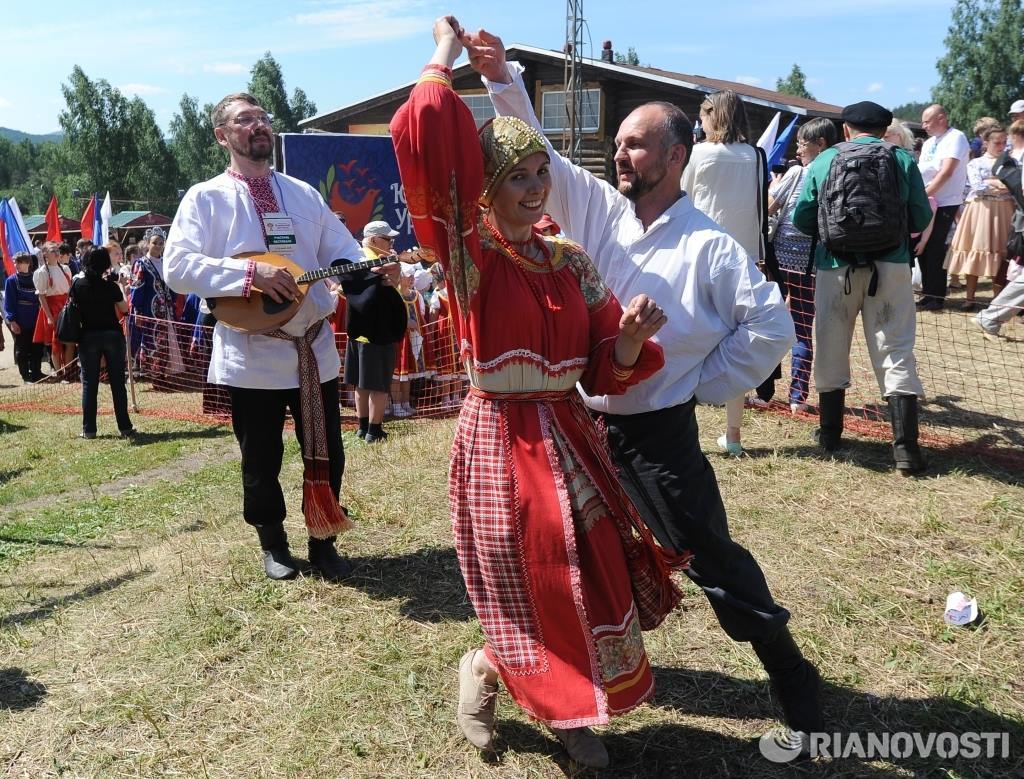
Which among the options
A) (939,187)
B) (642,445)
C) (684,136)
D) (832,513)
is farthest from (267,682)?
(939,187)

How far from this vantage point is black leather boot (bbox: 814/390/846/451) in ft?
17.8

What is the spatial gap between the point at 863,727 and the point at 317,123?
2354 centimetres

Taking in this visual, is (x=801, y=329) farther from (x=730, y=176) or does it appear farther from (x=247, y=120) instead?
(x=247, y=120)

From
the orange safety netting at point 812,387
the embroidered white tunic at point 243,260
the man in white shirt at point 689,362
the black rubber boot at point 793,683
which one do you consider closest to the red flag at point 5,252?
the orange safety netting at point 812,387

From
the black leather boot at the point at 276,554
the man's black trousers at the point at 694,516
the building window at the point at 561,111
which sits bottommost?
the black leather boot at the point at 276,554

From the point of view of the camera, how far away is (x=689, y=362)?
257 centimetres

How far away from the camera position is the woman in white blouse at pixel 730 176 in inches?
205

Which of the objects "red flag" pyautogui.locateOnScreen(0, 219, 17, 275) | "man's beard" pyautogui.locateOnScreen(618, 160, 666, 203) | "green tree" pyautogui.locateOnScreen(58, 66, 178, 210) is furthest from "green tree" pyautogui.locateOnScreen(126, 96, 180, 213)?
"man's beard" pyautogui.locateOnScreen(618, 160, 666, 203)

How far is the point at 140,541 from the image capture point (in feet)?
16.7

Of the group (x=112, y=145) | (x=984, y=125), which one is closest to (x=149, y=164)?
(x=112, y=145)

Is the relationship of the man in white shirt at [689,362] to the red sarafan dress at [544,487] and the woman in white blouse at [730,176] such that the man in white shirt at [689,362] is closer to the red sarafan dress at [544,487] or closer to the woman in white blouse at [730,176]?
the red sarafan dress at [544,487]

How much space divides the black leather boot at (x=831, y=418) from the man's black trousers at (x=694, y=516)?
316 cm

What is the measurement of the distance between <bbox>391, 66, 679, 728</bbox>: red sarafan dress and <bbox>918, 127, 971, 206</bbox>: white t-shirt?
816 cm

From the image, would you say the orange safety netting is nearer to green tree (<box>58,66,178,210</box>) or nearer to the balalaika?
the balalaika
